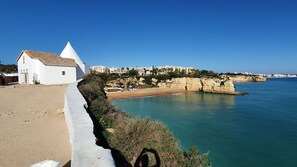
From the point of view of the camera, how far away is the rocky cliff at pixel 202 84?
57.7 meters

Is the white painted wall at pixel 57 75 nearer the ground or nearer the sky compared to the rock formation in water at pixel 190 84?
nearer the sky

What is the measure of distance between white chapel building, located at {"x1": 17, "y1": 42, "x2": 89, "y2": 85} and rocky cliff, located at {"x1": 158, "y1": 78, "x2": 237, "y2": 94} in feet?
134

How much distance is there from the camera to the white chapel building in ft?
79.4

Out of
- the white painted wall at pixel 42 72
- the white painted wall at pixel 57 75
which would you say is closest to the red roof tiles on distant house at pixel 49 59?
the white painted wall at pixel 42 72

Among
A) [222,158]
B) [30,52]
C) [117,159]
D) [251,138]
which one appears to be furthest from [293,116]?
[30,52]

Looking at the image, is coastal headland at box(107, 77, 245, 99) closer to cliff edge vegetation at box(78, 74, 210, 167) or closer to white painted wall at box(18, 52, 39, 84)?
white painted wall at box(18, 52, 39, 84)

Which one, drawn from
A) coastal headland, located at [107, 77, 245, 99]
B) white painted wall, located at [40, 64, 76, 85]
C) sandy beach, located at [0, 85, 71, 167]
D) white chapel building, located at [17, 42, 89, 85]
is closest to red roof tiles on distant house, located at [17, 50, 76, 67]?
white chapel building, located at [17, 42, 89, 85]

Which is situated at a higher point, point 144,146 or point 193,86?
point 144,146

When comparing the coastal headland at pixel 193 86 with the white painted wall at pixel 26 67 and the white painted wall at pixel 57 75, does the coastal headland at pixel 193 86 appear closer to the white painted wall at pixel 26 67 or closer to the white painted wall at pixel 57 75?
the white painted wall at pixel 57 75

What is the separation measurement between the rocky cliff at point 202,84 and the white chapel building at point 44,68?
40.9 m

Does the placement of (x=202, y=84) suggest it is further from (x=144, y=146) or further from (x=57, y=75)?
(x=144, y=146)

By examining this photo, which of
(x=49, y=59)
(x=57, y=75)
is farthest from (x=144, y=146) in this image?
(x=49, y=59)

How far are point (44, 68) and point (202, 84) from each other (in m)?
47.4

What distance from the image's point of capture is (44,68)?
942 inches
